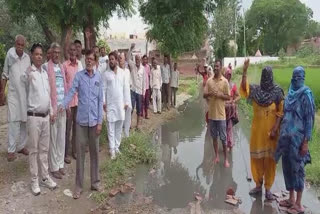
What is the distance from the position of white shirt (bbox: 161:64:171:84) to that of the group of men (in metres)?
7.09

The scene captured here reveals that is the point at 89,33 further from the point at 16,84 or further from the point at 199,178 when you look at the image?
the point at 199,178

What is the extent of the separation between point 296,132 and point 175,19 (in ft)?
17.4

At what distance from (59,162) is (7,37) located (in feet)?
64.4

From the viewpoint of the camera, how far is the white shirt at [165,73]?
49.9 ft

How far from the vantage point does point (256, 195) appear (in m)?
6.38

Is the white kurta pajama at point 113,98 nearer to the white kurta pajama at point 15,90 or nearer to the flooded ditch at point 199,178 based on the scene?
the flooded ditch at point 199,178

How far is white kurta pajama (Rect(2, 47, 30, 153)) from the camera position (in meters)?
6.64

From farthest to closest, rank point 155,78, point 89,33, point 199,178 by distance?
point 155,78 < point 89,33 < point 199,178

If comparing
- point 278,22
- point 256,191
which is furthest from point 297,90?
point 278,22

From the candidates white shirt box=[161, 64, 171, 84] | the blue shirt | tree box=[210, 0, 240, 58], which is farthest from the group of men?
tree box=[210, 0, 240, 58]

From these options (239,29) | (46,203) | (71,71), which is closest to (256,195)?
(46,203)

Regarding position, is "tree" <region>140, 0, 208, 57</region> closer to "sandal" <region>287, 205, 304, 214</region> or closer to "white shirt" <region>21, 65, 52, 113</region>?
"white shirt" <region>21, 65, 52, 113</region>

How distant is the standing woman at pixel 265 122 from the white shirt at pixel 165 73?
29.6 ft

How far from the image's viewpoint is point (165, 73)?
1527 centimetres
